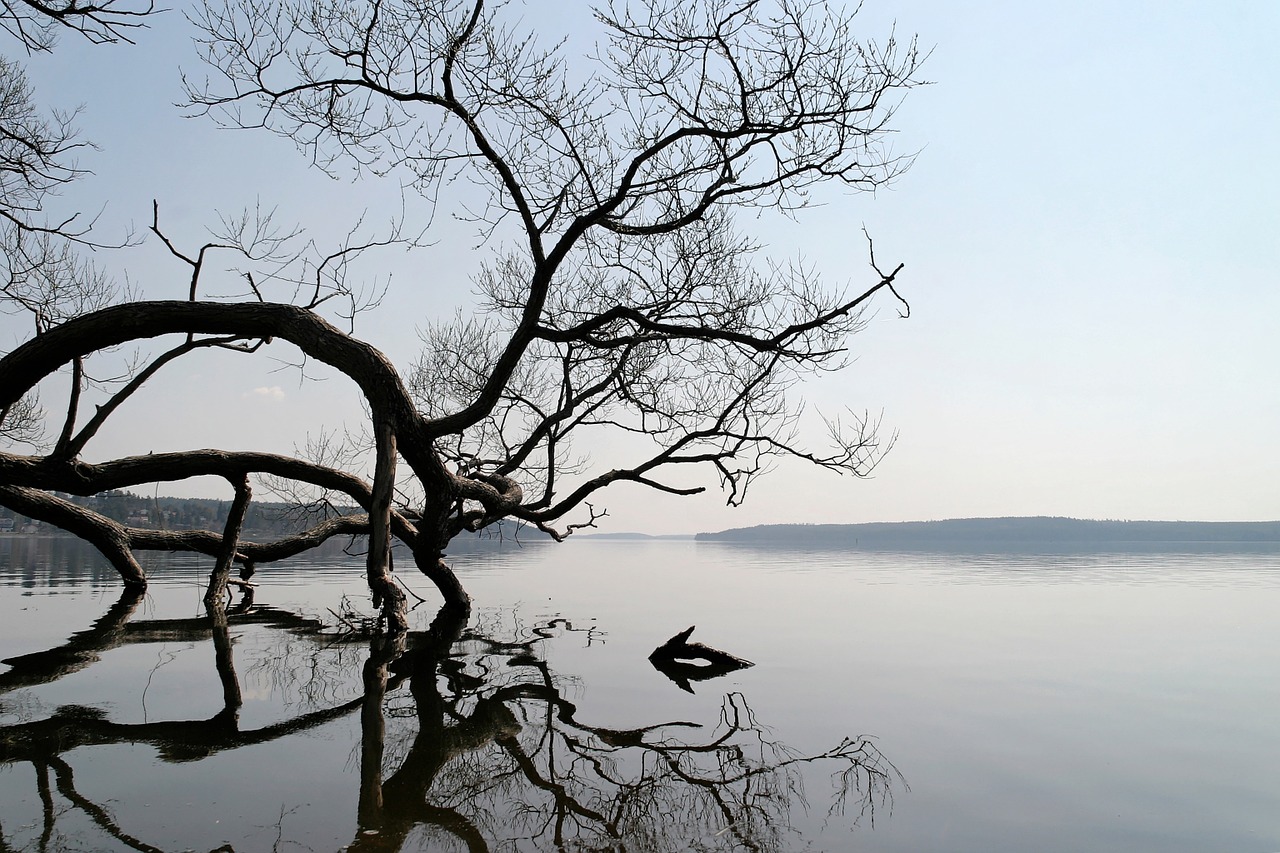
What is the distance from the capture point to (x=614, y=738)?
6.04 metres

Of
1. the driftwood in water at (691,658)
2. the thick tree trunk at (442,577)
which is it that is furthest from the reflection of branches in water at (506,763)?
the thick tree trunk at (442,577)

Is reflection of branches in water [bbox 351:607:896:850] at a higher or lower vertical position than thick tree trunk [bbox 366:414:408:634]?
lower

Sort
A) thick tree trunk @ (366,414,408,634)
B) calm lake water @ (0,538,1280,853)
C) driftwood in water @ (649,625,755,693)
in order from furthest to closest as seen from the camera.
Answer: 1. driftwood in water @ (649,625,755,693)
2. thick tree trunk @ (366,414,408,634)
3. calm lake water @ (0,538,1280,853)

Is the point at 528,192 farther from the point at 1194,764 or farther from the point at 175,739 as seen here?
the point at 1194,764

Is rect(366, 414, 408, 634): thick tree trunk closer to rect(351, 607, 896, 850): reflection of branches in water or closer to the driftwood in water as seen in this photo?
rect(351, 607, 896, 850): reflection of branches in water

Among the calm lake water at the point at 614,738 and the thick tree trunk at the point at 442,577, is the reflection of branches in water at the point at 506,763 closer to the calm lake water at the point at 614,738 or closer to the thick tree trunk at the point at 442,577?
the calm lake water at the point at 614,738

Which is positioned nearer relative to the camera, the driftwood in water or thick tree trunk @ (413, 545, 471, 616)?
the driftwood in water

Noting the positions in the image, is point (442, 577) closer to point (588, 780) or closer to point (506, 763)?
point (506, 763)

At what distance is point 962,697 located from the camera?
26.9 feet

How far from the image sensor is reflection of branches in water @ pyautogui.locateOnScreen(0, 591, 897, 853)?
4.12 meters

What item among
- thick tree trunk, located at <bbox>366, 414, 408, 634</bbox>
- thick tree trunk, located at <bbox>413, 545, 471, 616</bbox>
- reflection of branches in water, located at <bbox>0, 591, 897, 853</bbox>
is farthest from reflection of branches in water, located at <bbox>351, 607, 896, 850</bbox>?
thick tree trunk, located at <bbox>413, 545, 471, 616</bbox>

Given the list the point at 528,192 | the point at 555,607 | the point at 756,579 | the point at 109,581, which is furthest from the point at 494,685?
the point at 756,579

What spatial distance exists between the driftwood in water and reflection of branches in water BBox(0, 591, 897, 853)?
1.41 metres

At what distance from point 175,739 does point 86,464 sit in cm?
752
